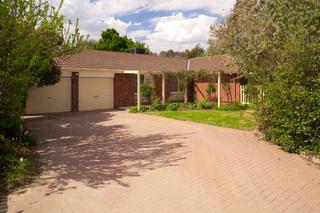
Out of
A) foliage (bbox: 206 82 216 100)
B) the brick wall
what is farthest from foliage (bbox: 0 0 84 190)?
foliage (bbox: 206 82 216 100)

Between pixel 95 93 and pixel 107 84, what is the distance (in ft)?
3.95

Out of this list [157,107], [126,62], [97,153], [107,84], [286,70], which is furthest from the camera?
[126,62]

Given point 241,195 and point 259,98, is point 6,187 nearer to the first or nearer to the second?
point 241,195

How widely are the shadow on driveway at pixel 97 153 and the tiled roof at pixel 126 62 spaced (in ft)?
27.3

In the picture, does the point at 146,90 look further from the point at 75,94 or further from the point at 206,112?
the point at 206,112

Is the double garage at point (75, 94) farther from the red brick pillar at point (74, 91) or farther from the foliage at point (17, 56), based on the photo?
the foliage at point (17, 56)

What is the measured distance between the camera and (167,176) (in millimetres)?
6738

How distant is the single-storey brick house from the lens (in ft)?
66.3

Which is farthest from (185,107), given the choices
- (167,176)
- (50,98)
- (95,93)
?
(167,176)

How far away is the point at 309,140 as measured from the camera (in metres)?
8.57

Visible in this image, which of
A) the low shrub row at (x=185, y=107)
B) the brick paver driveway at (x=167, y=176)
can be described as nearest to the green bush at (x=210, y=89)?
the low shrub row at (x=185, y=107)

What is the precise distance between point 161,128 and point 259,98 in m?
4.48

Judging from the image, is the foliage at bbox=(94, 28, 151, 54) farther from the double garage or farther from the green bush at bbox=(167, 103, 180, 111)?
the green bush at bbox=(167, 103, 180, 111)

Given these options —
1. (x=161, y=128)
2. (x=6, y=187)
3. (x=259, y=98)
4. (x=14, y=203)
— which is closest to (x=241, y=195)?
(x=14, y=203)
